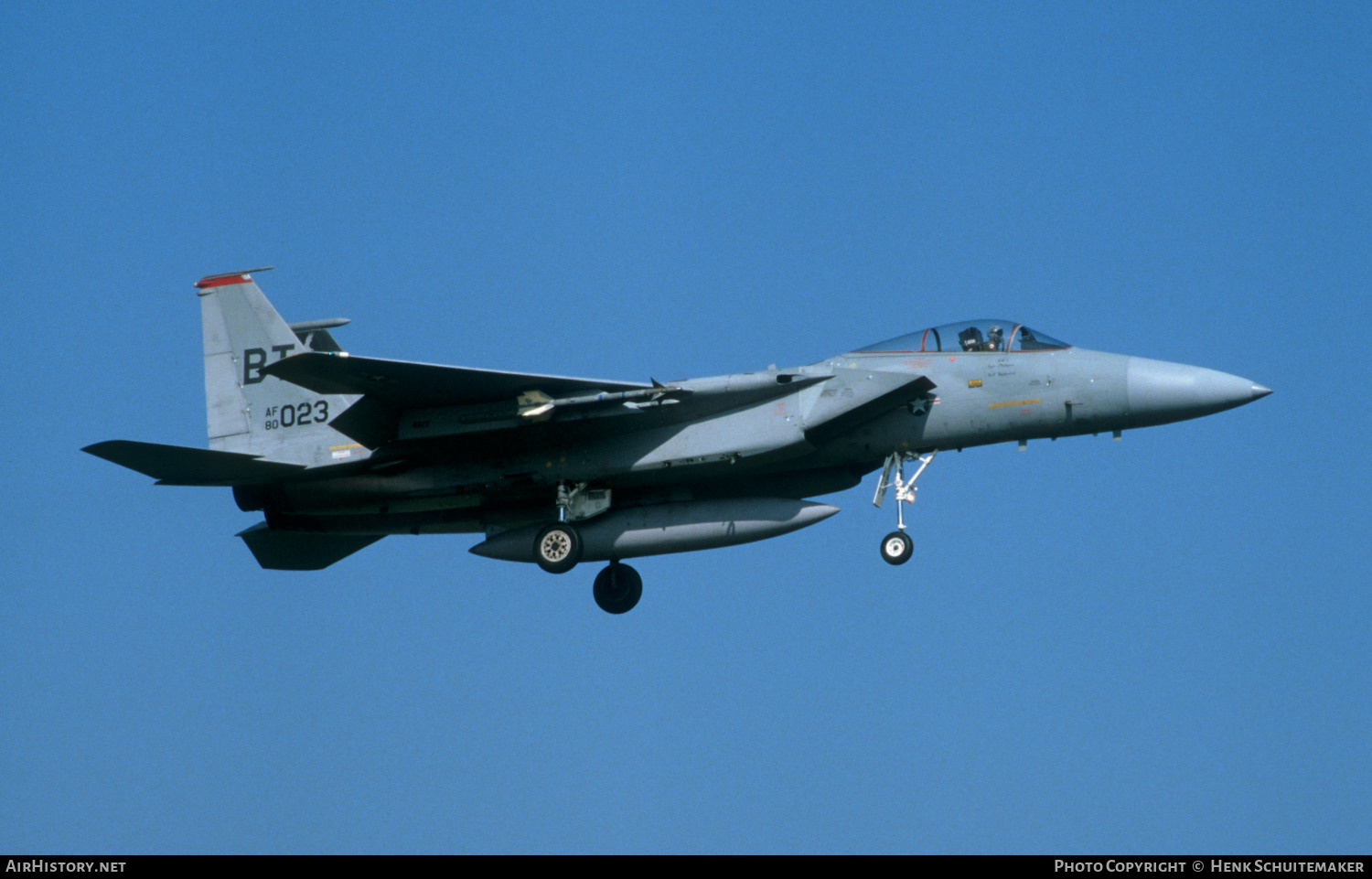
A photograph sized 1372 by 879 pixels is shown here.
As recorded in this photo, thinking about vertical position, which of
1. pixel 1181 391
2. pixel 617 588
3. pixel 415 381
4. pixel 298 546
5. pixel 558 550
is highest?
pixel 415 381

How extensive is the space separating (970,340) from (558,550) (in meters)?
5.69

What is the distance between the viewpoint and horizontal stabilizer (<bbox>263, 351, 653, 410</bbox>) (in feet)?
58.2

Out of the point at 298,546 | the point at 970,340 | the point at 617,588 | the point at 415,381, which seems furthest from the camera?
the point at 298,546

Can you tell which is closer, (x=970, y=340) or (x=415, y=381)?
(x=415, y=381)

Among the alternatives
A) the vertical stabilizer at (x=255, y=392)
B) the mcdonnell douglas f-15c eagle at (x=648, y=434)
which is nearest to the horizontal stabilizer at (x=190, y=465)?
the mcdonnell douglas f-15c eagle at (x=648, y=434)

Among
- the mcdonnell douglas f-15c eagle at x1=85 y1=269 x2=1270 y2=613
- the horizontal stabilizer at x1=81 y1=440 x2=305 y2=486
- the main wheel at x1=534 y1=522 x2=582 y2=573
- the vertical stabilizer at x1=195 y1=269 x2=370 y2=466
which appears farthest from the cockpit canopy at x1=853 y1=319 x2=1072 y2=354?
the horizontal stabilizer at x1=81 y1=440 x2=305 y2=486

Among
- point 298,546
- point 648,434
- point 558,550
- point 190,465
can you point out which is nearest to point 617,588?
point 558,550

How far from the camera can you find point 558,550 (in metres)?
19.5

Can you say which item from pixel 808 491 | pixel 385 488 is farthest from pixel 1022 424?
pixel 385 488

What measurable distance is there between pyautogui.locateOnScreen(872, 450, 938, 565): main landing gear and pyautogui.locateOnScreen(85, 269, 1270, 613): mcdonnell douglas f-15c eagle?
0.07ft

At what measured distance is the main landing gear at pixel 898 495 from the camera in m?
18.5

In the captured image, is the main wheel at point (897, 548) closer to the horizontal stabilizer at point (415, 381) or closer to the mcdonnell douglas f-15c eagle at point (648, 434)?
the mcdonnell douglas f-15c eagle at point (648, 434)

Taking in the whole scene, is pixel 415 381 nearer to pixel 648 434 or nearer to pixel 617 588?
pixel 648 434

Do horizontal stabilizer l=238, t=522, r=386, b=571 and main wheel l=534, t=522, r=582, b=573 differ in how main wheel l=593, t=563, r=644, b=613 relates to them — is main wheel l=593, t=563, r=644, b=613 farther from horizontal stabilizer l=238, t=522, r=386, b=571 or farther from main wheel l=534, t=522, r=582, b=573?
horizontal stabilizer l=238, t=522, r=386, b=571
